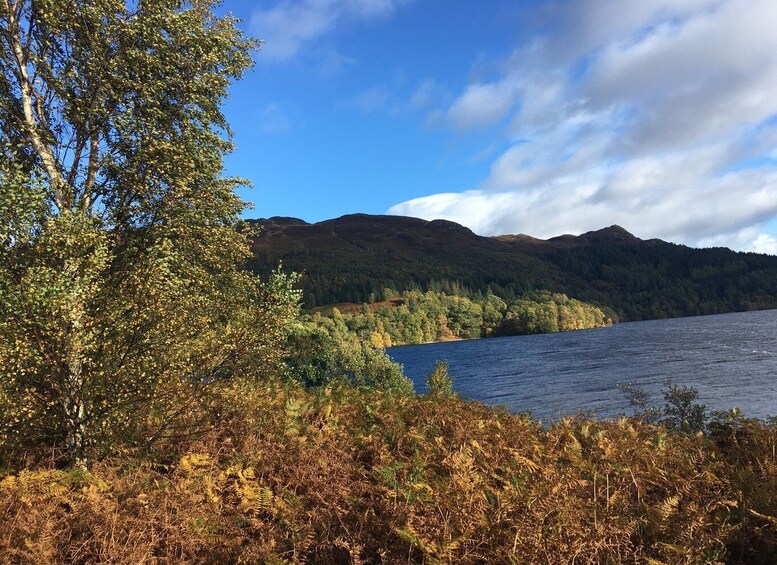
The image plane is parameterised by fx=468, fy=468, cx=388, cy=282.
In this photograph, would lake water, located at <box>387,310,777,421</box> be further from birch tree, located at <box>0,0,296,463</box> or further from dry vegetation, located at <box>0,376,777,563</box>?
birch tree, located at <box>0,0,296,463</box>

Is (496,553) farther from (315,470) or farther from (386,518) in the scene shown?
(315,470)

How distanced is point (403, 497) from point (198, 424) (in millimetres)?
5396

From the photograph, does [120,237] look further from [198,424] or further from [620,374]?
[620,374]

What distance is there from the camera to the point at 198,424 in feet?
34.0

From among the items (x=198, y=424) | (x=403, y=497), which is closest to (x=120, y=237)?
(x=198, y=424)

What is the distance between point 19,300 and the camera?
7695 mm

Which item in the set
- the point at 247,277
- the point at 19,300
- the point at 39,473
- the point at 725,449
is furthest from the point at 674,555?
the point at 247,277

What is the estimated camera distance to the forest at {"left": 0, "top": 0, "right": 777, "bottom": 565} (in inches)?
255

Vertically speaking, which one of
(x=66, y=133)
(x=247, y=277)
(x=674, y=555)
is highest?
(x=66, y=133)

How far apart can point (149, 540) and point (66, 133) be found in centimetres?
950

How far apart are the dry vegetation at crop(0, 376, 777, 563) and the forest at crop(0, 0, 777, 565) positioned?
1.6 inches

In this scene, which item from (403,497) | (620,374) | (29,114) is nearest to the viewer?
(403,497)

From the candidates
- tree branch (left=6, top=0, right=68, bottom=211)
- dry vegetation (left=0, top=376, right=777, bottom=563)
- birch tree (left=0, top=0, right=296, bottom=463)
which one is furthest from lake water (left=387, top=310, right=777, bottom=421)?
tree branch (left=6, top=0, right=68, bottom=211)

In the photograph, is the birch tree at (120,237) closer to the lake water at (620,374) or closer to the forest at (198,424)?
the forest at (198,424)
